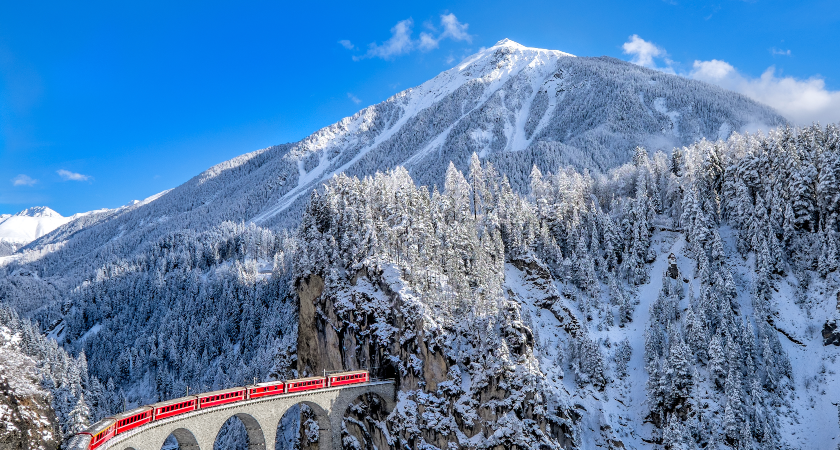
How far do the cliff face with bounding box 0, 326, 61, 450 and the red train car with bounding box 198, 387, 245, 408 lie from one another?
83.8 feet

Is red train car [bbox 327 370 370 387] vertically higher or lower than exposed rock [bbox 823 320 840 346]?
higher

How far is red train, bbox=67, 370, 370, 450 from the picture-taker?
109 feet

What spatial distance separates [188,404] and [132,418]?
5028mm

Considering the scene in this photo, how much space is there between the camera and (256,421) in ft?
156

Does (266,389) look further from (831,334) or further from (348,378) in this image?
(831,334)

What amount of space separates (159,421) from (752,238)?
74026 mm

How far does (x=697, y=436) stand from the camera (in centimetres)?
5372

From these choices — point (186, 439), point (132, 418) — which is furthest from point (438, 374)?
point (132, 418)

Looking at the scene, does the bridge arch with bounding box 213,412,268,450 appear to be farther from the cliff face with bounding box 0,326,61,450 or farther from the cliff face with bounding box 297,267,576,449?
the cliff face with bounding box 0,326,61,450

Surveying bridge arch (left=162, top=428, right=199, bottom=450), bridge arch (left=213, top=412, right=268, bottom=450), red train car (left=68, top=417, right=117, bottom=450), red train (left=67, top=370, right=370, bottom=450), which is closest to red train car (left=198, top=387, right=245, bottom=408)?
red train (left=67, top=370, right=370, bottom=450)

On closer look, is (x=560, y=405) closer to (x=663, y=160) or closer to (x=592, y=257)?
(x=592, y=257)

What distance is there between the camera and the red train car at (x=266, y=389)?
47094mm

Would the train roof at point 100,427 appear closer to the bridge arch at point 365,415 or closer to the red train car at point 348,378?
the red train car at point 348,378

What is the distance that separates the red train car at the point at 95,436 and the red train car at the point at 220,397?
26.8 ft
